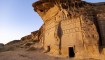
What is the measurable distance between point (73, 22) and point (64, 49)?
2.77 metres

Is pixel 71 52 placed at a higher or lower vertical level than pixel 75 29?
lower

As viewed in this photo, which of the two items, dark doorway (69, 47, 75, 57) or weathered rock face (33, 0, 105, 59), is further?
dark doorway (69, 47, 75, 57)

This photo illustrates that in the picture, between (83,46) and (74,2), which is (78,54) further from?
(74,2)

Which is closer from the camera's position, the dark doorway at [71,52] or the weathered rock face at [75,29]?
the weathered rock face at [75,29]

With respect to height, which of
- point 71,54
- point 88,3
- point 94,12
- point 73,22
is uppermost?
point 88,3

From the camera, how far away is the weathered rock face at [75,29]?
1518cm

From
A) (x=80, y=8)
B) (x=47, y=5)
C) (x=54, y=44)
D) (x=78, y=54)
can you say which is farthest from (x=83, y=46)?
(x=47, y=5)

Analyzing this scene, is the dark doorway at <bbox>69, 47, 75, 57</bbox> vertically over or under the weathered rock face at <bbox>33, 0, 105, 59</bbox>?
under

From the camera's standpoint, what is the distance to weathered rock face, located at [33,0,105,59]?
15.2 metres

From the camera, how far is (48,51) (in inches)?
731

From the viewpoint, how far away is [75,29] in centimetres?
1606

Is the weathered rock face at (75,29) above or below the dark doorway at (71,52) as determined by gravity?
above

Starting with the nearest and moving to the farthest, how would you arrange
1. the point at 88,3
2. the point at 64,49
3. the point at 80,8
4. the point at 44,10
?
the point at 64,49, the point at 80,8, the point at 88,3, the point at 44,10

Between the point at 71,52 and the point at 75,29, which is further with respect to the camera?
the point at 71,52
